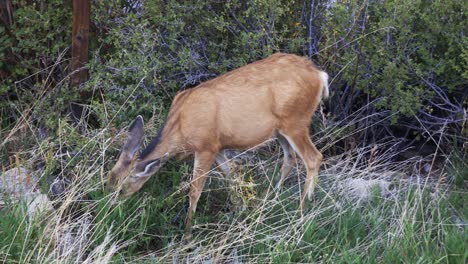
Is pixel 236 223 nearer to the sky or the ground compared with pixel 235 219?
nearer to the ground

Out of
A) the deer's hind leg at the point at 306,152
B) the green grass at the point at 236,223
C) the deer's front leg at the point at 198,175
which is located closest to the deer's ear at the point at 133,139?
the green grass at the point at 236,223

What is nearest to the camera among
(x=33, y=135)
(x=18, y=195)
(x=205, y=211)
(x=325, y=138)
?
(x=18, y=195)

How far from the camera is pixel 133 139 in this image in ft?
20.0

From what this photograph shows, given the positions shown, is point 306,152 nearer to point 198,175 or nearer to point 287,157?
point 287,157

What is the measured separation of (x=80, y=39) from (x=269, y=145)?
7.49ft

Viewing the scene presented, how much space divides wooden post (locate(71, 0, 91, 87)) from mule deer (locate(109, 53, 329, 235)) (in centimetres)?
179

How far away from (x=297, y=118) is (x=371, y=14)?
6.75 ft

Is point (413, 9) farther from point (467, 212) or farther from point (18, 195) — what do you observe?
point (18, 195)

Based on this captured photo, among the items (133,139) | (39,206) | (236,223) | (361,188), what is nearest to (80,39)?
(133,139)

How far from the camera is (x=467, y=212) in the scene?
20.0ft

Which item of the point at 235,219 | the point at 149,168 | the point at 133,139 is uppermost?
the point at 133,139

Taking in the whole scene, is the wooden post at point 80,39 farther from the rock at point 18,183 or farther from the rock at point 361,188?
the rock at point 361,188

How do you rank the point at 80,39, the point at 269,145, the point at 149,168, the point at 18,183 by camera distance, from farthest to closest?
1. the point at 80,39
2. the point at 269,145
3. the point at 149,168
4. the point at 18,183

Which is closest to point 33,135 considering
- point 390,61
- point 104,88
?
point 104,88
